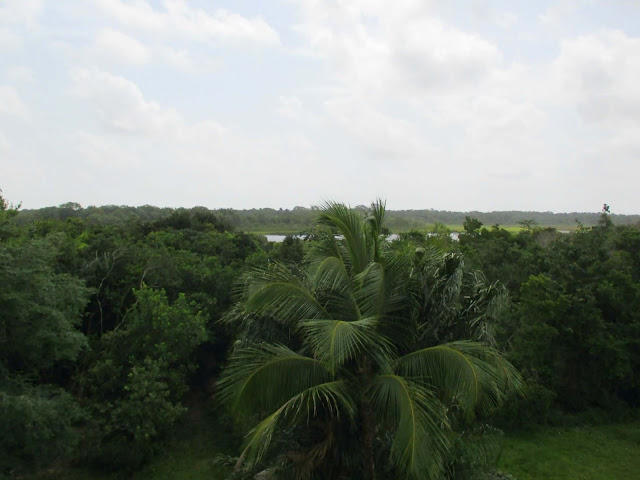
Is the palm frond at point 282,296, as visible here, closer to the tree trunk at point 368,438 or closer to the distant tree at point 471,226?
the tree trunk at point 368,438

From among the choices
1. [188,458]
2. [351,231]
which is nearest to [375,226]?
[351,231]

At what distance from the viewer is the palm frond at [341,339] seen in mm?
5219

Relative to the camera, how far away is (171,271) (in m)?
15.3

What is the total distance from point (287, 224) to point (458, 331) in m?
53.7

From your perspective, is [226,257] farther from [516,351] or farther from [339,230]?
[339,230]

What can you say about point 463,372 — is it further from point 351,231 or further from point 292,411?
point 351,231

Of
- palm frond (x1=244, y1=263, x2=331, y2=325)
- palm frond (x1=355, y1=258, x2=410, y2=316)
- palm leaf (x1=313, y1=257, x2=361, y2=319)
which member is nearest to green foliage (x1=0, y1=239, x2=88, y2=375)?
palm frond (x1=244, y1=263, x2=331, y2=325)

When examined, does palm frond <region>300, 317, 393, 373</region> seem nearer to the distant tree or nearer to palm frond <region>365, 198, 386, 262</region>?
palm frond <region>365, 198, 386, 262</region>

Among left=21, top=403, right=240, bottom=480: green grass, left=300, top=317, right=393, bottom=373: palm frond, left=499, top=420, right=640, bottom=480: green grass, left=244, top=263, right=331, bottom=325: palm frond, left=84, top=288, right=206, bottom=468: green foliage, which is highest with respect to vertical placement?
left=244, top=263, right=331, bottom=325: palm frond

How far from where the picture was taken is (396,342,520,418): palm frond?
18.0 ft

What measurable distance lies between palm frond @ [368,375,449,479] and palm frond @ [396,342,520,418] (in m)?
0.28

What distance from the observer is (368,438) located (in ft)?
21.4

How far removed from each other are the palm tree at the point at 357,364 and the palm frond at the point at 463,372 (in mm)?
14

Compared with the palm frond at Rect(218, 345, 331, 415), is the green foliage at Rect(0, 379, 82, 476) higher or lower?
lower
